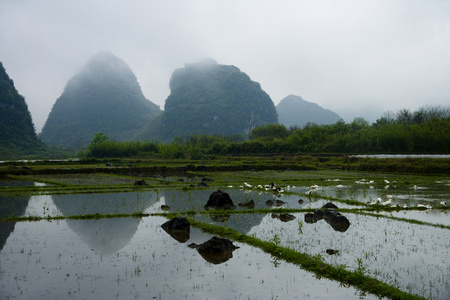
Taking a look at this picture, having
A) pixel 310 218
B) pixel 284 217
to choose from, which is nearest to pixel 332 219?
pixel 310 218

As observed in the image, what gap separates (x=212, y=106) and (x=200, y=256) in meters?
150

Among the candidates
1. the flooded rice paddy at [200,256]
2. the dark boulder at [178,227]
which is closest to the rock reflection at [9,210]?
the flooded rice paddy at [200,256]

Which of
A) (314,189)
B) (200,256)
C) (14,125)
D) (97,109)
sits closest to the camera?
(200,256)

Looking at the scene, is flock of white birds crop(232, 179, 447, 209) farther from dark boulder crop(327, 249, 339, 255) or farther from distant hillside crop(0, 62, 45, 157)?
distant hillside crop(0, 62, 45, 157)

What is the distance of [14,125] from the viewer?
3647 inches

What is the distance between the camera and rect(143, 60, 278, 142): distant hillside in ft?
474

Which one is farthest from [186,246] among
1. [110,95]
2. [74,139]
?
[110,95]

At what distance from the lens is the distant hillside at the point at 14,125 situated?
80.2 m

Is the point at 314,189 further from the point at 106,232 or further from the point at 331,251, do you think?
the point at 106,232

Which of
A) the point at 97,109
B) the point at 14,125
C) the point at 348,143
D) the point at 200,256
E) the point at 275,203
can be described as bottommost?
the point at 200,256

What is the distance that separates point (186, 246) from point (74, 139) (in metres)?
152

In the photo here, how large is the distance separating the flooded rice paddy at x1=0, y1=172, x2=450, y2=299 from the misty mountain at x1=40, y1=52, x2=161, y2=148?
139707mm

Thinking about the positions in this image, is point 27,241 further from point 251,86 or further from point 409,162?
point 251,86

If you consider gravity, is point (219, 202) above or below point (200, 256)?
above
